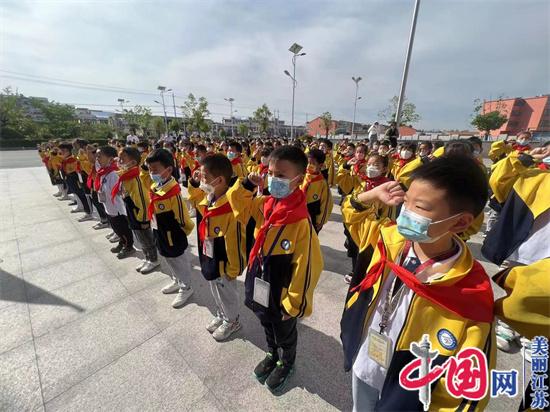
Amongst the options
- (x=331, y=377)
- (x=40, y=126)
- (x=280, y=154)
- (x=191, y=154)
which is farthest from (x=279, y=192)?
(x=40, y=126)

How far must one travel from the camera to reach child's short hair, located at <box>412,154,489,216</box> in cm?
104

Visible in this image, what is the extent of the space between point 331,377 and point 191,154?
8452mm

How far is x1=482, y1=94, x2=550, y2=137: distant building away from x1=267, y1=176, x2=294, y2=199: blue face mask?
6850 cm

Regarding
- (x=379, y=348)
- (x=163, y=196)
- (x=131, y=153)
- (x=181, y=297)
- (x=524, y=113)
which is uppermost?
(x=524, y=113)

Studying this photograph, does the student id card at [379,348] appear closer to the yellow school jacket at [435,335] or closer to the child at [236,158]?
the yellow school jacket at [435,335]

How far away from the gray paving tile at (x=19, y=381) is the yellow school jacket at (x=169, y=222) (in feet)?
5.08

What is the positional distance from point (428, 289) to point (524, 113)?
80.1 meters

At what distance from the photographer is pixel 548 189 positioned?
6.96 feet

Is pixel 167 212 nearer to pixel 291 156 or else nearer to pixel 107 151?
pixel 291 156

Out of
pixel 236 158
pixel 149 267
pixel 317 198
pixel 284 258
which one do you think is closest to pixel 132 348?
pixel 149 267

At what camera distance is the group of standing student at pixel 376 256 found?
101cm

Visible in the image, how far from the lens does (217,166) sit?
2.36 metres

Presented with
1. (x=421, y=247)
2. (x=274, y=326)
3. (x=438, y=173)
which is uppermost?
(x=438, y=173)

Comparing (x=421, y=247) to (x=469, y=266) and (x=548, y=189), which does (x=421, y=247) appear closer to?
(x=469, y=266)
